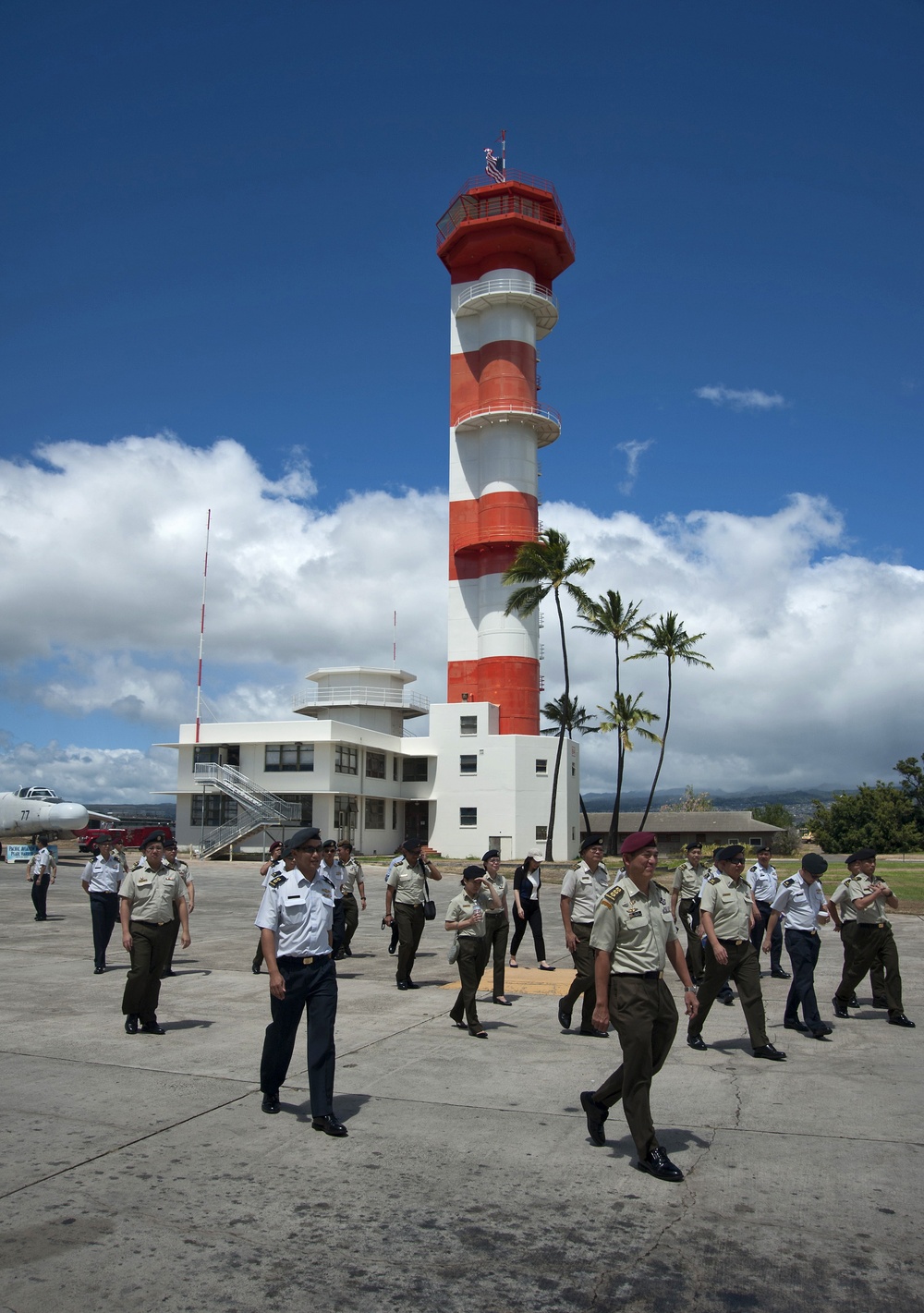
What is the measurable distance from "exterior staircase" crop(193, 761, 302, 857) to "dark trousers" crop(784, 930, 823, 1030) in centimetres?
3531

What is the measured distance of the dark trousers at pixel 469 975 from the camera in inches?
361

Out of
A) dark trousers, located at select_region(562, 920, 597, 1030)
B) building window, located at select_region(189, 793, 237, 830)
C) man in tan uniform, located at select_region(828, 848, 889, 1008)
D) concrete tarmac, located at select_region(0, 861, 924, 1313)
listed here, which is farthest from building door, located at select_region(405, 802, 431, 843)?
concrete tarmac, located at select_region(0, 861, 924, 1313)

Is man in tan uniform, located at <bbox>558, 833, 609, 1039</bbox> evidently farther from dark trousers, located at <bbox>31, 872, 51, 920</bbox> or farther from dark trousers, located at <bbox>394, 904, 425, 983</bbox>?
dark trousers, located at <bbox>31, 872, 51, 920</bbox>

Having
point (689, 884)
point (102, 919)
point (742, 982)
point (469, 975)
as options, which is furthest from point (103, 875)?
point (742, 982)

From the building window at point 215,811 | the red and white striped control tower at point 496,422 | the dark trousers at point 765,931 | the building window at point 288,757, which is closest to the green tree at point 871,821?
the red and white striped control tower at point 496,422

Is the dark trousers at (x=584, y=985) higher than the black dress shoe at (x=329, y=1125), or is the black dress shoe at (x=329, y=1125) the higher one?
the dark trousers at (x=584, y=985)

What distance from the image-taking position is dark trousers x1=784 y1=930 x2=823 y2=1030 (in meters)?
9.33

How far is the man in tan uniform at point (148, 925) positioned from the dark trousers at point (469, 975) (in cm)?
277

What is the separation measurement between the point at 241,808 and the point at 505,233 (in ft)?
107

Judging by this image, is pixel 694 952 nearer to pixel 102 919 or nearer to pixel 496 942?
pixel 496 942

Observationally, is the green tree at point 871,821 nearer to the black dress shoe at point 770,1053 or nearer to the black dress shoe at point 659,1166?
the black dress shoe at point 770,1053

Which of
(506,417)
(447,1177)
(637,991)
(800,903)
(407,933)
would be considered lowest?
(447,1177)

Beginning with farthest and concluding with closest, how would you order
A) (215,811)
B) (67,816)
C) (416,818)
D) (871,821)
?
1. (871,821)
2. (416,818)
3. (215,811)
4. (67,816)

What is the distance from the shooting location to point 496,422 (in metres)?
50.4
